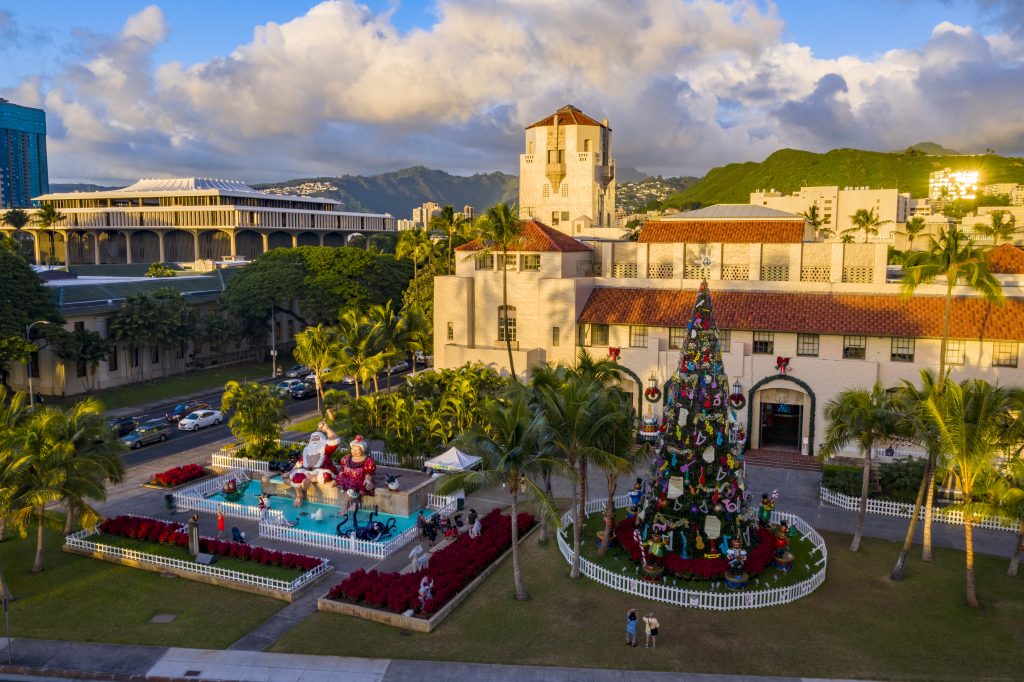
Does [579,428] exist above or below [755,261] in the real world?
below

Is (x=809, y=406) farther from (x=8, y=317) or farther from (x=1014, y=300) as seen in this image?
(x=8, y=317)

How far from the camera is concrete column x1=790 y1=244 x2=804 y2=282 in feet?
165

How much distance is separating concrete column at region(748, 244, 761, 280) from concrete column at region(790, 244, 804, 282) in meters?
2.11

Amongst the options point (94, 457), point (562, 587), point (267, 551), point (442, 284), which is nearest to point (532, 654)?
point (562, 587)

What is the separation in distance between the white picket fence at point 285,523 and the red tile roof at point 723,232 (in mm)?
27538

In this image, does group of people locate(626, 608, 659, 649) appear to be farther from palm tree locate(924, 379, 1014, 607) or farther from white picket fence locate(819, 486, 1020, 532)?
white picket fence locate(819, 486, 1020, 532)

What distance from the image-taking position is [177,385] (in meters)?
70.2

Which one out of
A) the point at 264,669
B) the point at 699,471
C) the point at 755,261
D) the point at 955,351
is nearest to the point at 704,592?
the point at 699,471

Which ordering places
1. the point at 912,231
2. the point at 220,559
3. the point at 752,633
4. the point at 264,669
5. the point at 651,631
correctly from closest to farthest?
1. the point at 264,669
2. the point at 651,631
3. the point at 752,633
4. the point at 220,559
5. the point at 912,231

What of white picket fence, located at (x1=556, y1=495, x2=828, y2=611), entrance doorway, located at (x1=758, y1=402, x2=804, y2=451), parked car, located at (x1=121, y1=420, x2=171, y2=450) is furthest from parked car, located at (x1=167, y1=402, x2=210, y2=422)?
entrance doorway, located at (x1=758, y1=402, x2=804, y2=451)

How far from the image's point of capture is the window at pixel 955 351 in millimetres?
42438

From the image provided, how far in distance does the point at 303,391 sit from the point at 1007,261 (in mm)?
54048

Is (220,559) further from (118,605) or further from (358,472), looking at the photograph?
(358,472)

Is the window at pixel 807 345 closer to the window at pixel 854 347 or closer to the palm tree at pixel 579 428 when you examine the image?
the window at pixel 854 347
